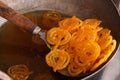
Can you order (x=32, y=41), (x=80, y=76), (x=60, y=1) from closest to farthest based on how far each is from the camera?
(x=80, y=76), (x=32, y=41), (x=60, y=1)

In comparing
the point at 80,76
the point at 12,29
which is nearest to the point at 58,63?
the point at 80,76

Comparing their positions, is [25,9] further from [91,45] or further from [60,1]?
[91,45]

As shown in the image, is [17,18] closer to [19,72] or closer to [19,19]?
[19,19]

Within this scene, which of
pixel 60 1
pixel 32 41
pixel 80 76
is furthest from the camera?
pixel 60 1

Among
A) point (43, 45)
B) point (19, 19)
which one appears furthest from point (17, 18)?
point (43, 45)

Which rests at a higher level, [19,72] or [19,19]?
[19,19]
